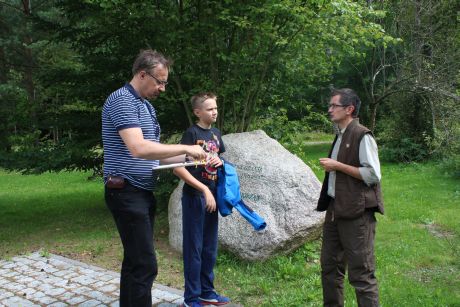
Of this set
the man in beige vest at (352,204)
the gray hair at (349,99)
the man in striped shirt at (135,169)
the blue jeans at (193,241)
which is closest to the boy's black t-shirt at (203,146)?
the blue jeans at (193,241)

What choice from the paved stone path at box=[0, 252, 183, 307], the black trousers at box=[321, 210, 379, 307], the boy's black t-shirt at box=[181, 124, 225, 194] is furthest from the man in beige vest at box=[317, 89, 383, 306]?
the paved stone path at box=[0, 252, 183, 307]

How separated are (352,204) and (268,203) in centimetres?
236

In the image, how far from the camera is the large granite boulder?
564cm

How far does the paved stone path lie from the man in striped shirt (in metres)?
1.27

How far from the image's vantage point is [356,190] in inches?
144

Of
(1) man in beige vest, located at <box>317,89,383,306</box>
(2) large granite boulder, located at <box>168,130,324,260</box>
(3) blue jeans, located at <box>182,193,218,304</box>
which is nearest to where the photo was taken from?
(1) man in beige vest, located at <box>317,89,383,306</box>

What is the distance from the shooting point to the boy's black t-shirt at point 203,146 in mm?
4320

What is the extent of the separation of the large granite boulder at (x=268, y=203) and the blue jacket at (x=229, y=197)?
1.27 meters

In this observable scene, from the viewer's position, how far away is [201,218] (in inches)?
169

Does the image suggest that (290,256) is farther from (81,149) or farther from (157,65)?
(81,149)

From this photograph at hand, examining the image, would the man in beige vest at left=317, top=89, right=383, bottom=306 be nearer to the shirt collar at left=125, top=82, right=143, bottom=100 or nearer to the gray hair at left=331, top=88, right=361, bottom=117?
the gray hair at left=331, top=88, right=361, bottom=117

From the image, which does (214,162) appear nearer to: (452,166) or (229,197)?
(229,197)

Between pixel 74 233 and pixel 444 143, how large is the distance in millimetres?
11225

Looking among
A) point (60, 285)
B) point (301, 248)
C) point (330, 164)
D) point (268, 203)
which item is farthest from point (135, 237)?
point (301, 248)
